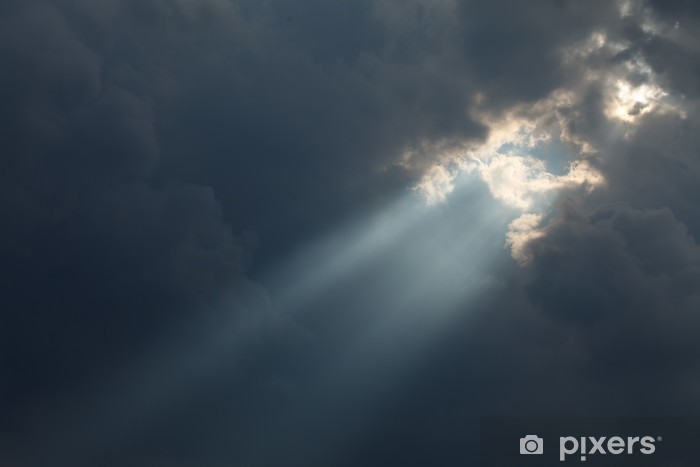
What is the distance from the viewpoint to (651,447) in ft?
353

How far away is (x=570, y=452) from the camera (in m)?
104

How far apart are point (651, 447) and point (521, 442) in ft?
66.9

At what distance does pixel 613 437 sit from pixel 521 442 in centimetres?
1423

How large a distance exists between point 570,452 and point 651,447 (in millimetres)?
14562

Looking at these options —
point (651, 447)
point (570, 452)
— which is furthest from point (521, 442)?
point (651, 447)

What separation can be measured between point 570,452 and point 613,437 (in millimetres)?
8011

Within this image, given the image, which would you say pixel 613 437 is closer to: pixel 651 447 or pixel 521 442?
pixel 651 447

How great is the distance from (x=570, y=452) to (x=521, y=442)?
8.34m

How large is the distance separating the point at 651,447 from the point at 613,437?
703 centimetres

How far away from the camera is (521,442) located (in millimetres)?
109625

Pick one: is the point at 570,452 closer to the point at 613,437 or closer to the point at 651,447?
the point at 613,437

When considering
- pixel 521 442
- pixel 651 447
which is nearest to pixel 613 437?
pixel 651 447

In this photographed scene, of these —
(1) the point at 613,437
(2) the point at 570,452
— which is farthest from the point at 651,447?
(2) the point at 570,452
